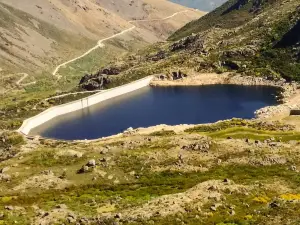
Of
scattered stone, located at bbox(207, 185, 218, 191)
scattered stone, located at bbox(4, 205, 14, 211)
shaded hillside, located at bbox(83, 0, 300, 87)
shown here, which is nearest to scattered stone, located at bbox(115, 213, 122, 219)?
scattered stone, located at bbox(207, 185, 218, 191)

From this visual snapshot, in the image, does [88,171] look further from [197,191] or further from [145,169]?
[197,191]

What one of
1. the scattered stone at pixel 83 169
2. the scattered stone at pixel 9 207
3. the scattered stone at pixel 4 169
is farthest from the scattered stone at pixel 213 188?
the scattered stone at pixel 4 169

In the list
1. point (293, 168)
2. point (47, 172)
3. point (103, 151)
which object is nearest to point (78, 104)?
point (103, 151)

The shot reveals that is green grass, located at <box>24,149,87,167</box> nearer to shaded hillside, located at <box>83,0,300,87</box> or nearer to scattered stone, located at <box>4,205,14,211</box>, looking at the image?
scattered stone, located at <box>4,205,14,211</box>

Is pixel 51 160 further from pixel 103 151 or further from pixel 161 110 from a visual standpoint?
pixel 161 110

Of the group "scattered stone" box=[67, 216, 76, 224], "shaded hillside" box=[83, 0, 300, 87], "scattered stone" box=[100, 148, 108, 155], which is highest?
"shaded hillside" box=[83, 0, 300, 87]

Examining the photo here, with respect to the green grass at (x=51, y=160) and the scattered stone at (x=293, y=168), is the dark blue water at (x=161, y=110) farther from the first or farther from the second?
the scattered stone at (x=293, y=168)
